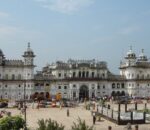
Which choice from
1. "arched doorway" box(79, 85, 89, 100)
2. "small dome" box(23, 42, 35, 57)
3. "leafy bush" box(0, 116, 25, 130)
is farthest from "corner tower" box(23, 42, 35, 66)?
"leafy bush" box(0, 116, 25, 130)

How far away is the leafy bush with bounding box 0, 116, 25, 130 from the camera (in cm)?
2881

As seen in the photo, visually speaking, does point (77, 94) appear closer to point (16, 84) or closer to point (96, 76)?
point (96, 76)

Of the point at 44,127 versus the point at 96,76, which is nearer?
the point at 44,127

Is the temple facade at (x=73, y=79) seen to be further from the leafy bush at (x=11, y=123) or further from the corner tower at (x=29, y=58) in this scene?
the leafy bush at (x=11, y=123)

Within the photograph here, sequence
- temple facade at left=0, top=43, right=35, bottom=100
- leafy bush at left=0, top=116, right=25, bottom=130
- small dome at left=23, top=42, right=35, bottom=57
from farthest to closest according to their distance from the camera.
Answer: small dome at left=23, top=42, right=35, bottom=57 → temple facade at left=0, top=43, right=35, bottom=100 → leafy bush at left=0, top=116, right=25, bottom=130

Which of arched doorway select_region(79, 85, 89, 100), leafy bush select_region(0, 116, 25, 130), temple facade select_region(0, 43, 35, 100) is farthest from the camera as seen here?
arched doorway select_region(79, 85, 89, 100)

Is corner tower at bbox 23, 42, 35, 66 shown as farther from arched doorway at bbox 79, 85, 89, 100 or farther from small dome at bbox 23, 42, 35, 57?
arched doorway at bbox 79, 85, 89, 100

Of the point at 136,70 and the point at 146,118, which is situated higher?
the point at 136,70

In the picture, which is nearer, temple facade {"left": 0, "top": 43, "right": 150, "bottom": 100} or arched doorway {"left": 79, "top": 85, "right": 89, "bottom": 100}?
temple facade {"left": 0, "top": 43, "right": 150, "bottom": 100}

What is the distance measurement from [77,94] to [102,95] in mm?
5999

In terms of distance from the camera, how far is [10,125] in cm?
2917

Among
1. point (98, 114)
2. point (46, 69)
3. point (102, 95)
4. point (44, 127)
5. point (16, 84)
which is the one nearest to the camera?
point (44, 127)

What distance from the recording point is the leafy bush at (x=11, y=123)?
28.8 metres

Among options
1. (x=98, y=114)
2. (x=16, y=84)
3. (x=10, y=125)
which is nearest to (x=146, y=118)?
(x=98, y=114)
